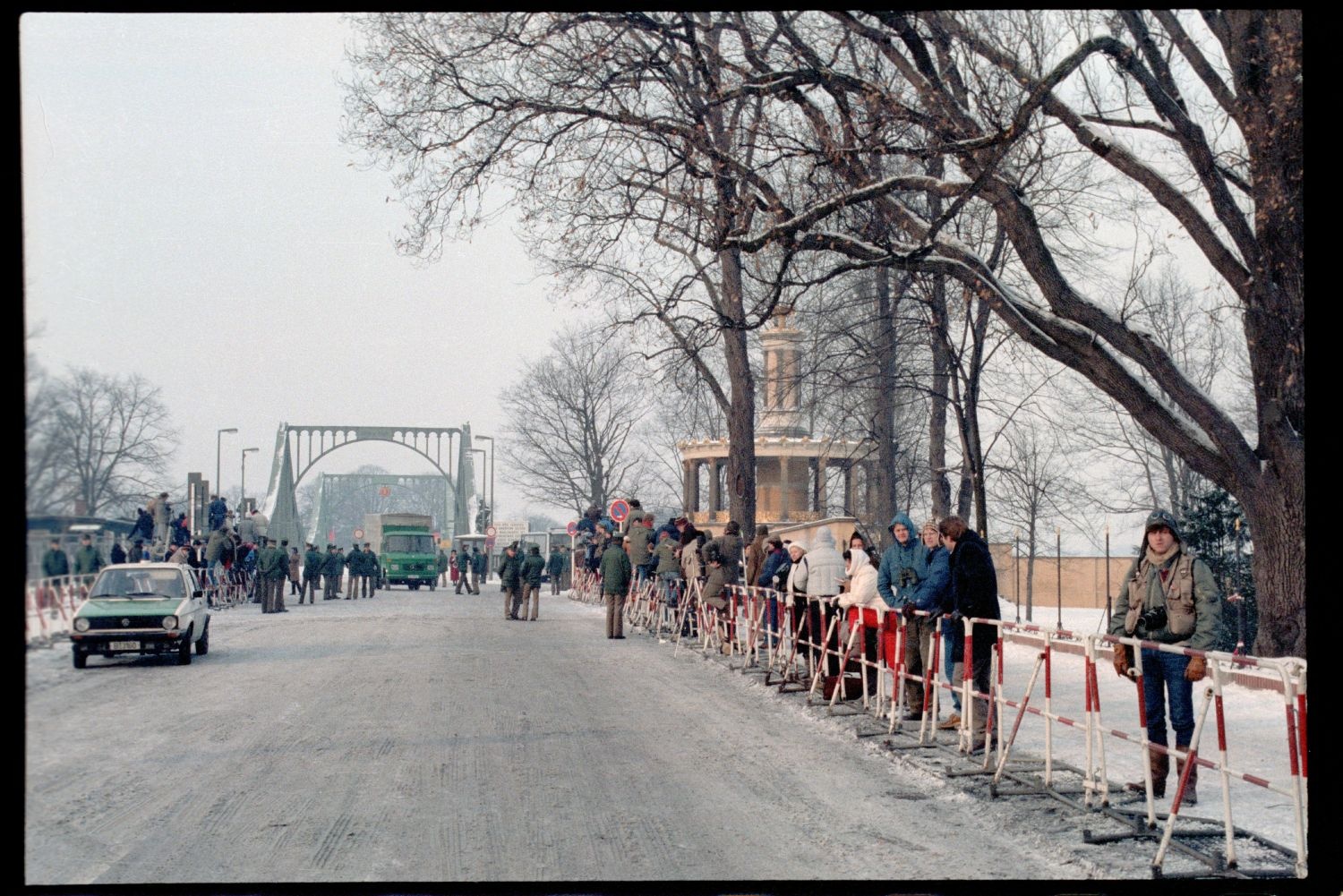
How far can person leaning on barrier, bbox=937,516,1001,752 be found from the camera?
1195cm

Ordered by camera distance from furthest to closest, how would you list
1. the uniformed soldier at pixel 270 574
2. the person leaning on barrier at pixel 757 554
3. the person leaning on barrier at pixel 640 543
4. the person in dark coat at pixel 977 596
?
the uniformed soldier at pixel 270 574
the person leaning on barrier at pixel 640 543
the person leaning on barrier at pixel 757 554
the person in dark coat at pixel 977 596

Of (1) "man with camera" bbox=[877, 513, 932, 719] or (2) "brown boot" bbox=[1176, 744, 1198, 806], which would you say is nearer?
(2) "brown boot" bbox=[1176, 744, 1198, 806]

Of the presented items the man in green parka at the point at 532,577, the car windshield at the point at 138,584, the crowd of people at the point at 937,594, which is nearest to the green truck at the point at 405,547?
the man in green parka at the point at 532,577

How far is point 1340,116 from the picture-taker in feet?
26.1

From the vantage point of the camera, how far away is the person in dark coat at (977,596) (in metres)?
12.0

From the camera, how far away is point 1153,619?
31.6 feet

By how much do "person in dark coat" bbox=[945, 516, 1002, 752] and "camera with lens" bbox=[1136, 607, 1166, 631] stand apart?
2331 millimetres

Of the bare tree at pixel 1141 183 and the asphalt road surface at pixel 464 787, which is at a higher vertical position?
the bare tree at pixel 1141 183

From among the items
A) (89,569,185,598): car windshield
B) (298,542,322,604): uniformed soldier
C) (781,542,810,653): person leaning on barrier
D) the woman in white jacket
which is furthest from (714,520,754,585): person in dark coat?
(298,542,322,604): uniformed soldier

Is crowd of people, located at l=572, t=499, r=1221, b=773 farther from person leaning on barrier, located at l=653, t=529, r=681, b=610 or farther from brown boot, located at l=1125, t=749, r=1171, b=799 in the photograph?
person leaning on barrier, located at l=653, t=529, r=681, b=610

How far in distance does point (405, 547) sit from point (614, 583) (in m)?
37.2

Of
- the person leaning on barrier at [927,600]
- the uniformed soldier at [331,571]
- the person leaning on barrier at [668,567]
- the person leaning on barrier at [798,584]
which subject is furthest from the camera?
the uniformed soldier at [331,571]

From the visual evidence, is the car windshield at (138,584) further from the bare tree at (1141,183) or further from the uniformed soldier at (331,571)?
the uniformed soldier at (331,571)

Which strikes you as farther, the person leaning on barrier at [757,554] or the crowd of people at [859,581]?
the person leaning on barrier at [757,554]
